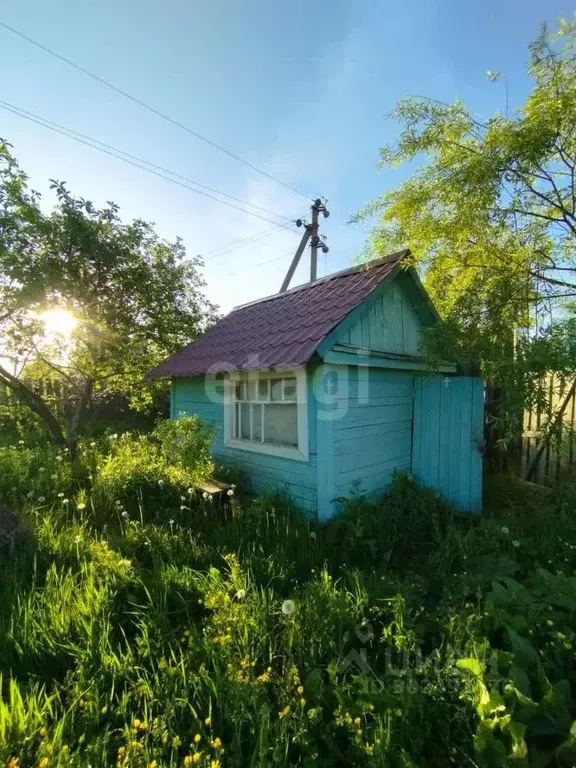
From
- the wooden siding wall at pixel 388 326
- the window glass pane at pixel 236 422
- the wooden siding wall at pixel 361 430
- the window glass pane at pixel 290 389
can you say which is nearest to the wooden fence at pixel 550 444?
the wooden siding wall at pixel 361 430

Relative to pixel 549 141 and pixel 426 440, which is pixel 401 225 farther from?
pixel 426 440

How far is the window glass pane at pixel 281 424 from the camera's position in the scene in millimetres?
5211

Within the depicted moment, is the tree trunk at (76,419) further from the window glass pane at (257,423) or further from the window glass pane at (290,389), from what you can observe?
the window glass pane at (290,389)

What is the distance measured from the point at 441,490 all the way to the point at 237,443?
10.5 feet

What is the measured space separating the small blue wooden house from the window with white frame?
16 mm

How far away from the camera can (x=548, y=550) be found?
3795 millimetres

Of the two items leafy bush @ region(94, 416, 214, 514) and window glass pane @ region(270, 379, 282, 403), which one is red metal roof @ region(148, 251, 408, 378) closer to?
window glass pane @ region(270, 379, 282, 403)

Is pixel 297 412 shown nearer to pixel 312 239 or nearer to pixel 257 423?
pixel 257 423

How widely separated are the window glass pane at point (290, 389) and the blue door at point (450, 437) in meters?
2.18

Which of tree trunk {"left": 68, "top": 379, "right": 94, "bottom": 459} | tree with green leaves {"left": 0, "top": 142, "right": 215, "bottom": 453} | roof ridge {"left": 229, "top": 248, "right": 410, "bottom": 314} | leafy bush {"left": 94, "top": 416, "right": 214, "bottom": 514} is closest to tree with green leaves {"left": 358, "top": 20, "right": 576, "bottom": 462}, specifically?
roof ridge {"left": 229, "top": 248, "right": 410, "bottom": 314}

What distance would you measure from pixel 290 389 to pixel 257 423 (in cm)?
97

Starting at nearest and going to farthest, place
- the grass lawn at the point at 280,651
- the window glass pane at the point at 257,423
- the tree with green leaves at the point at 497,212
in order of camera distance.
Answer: the grass lawn at the point at 280,651 < the tree with green leaves at the point at 497,212 < the window glass pane at the point at 257,423

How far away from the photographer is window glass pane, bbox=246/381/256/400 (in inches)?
230

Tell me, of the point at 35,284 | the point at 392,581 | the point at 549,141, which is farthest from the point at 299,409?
the point at 35,284
